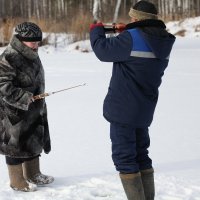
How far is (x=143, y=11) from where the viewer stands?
2529 millimetres

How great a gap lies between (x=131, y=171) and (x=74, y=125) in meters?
2.38

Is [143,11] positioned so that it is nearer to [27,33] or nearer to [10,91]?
[27,33]

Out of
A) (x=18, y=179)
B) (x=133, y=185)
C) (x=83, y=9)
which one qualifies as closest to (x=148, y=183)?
(x=133, y=185)

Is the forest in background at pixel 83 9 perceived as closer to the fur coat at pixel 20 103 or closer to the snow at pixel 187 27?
the snow at pixel 187 27

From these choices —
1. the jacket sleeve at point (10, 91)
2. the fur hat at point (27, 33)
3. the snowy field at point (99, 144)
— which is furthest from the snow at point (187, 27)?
the jacket sleeve at point (10, 91)

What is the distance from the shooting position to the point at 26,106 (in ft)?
9.67

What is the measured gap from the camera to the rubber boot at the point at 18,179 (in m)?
3.09

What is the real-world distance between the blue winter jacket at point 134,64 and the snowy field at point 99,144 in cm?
71

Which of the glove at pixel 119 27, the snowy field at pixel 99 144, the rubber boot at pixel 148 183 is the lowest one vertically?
the snowy field at pixel 99 144

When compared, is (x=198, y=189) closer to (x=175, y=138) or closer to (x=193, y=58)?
(x=175, y=138)

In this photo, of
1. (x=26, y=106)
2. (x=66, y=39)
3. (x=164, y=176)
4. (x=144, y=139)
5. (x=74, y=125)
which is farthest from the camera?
(x=66, y=39)

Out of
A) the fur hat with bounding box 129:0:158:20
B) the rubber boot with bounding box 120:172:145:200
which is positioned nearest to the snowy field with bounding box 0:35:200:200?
the rubber boot with bounding box 120:172:145:200

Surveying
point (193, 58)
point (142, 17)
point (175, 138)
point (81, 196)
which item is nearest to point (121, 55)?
point (142, 17)

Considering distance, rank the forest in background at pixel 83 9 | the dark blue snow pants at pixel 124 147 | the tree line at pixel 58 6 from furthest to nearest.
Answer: the tree line at pixel 58 6 → the forest in background at pixel 83 9 → the dark blue snow pants at pixel 124 147
